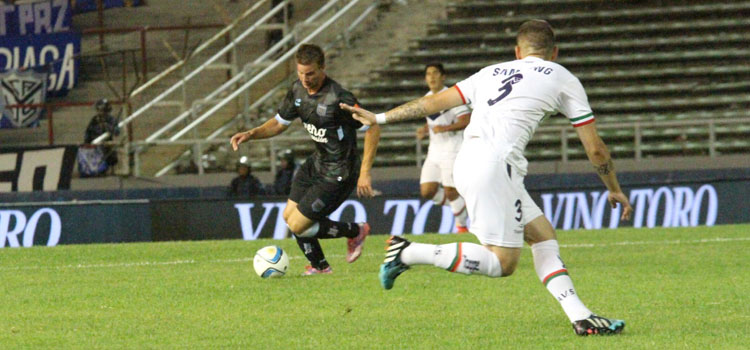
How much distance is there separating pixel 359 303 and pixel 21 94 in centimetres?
1718

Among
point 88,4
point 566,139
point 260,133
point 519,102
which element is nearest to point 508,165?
point 519,102

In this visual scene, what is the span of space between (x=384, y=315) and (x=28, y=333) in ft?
7.38

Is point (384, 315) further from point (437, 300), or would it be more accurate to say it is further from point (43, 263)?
point (43, 263)

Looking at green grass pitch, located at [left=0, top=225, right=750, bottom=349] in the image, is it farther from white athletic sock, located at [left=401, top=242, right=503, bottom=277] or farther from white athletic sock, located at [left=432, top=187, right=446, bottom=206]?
white athletic sock, located at [left=432, top=187, right=446, bottom=206]

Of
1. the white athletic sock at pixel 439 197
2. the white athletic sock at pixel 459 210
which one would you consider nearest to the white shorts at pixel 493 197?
the white athletic sock at pixel 459 210

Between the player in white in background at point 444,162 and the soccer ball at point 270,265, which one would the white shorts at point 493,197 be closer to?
the soccer ball at point 270,265

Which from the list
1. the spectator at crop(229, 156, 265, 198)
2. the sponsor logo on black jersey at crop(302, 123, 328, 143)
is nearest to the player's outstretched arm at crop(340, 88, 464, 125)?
the sponsor logo on black jersey at crop(302, 123, 328, 143)

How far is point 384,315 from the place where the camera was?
8281 millimetres

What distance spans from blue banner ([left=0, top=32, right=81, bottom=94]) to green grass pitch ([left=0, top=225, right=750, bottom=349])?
1304 cm

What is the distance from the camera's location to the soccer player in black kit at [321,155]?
34.7ft

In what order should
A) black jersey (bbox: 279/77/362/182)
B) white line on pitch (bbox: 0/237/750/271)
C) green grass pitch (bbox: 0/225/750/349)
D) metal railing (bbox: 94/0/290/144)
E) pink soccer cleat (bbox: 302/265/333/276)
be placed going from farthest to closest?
metal railing (bbox: 94/0/290/144)
white line on pitch (bbox: 0/237/750/271)
pink soccer cleat (bbox: 302/265/333/276)
black jersey (bbox: 279/77/362/182)
green grass pitch (bbox: 0/225/750/349)

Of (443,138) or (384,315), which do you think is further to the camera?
(443,138)

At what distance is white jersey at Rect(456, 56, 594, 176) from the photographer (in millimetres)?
7102

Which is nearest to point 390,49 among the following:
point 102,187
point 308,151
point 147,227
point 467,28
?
point 467,28
